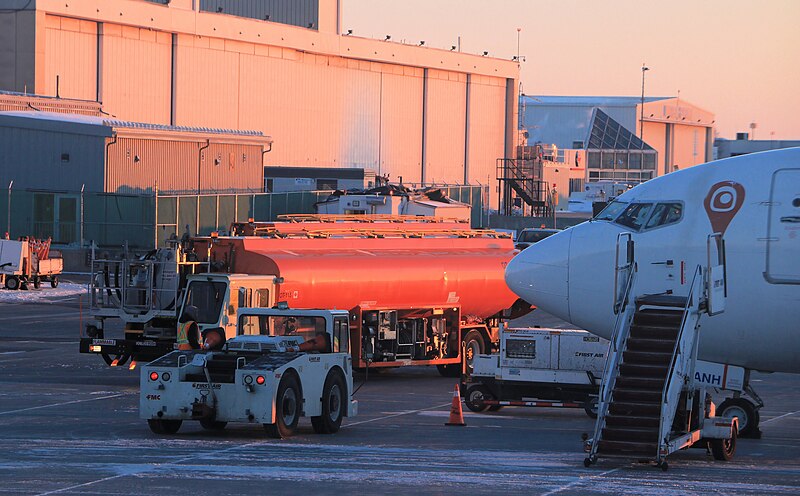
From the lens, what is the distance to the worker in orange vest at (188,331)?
97.2 feet

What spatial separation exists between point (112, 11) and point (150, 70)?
17.8 feet

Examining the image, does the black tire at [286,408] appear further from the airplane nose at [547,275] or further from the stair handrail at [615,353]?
the stair handrail at [615,353]

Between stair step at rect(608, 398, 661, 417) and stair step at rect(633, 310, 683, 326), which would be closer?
stair step at rect(608, 398, 661, 417)

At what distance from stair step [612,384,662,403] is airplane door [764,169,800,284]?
290 centimetres

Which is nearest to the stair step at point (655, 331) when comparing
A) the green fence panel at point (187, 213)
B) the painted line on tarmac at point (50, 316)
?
the painted line on tarmac at point (50, 316)

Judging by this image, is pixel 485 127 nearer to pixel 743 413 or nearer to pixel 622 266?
pixel 743 413

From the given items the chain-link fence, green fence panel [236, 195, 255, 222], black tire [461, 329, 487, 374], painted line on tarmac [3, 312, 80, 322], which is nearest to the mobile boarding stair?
black tire [461, 329, 487, 374]

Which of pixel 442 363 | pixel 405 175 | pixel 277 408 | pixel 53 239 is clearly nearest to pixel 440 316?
pixel 442 363

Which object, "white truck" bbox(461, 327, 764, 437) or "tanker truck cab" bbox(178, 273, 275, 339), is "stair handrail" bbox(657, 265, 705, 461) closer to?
"white truck" bbox(461, 327, 764, 437)

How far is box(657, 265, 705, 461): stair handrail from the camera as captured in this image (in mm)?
19172

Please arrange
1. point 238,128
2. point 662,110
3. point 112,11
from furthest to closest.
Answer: point 662,110 < point 238,128 < point 112,11

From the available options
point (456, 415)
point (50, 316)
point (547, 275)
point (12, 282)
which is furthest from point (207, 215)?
point (547, 275)

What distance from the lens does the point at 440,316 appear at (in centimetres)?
3512

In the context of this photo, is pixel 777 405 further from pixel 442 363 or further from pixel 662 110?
pixel 662 110
